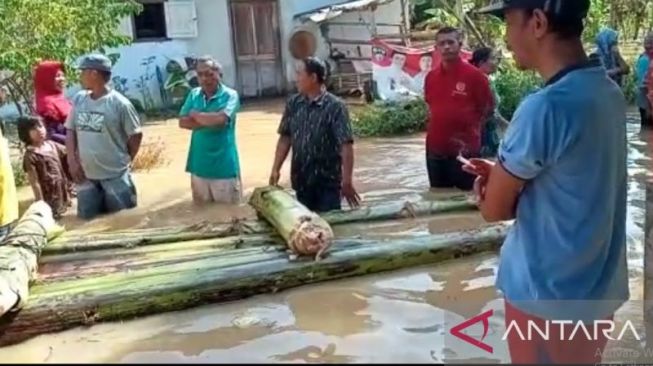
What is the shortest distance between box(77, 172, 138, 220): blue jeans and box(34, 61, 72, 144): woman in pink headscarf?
1.36 metres

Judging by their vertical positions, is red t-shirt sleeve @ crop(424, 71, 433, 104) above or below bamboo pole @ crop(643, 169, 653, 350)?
above

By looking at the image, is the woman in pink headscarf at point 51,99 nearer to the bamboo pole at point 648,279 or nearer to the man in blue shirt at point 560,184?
the bamboo pole at point 648,279

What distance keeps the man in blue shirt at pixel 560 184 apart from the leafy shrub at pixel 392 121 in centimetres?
1087

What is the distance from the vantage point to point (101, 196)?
7070 mm

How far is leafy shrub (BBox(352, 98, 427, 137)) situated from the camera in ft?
43.7

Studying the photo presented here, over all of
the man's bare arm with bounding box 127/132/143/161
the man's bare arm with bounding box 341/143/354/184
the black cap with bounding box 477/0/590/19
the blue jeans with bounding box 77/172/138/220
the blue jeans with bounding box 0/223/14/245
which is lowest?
the blue jeans with bounding box 77/172/138/220

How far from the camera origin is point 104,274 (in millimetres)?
4941

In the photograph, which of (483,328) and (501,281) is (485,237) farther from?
(501,281)

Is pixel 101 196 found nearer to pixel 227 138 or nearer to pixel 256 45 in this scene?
pixel 227 138

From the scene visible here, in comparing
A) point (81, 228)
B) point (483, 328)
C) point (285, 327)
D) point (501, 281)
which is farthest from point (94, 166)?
point (501, 281)

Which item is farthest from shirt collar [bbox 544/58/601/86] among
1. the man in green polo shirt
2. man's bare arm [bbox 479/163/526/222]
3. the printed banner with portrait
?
the printed banner with portrait

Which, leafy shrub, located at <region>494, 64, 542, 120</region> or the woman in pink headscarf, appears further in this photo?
leafy shrub, located at <region>494, 64, 542, 120</region>

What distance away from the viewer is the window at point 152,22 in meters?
18.8

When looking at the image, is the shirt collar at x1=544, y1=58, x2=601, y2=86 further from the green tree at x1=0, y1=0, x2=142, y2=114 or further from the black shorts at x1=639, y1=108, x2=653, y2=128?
the black shorts at x1=639, y1=108, x2=653, y2=128
